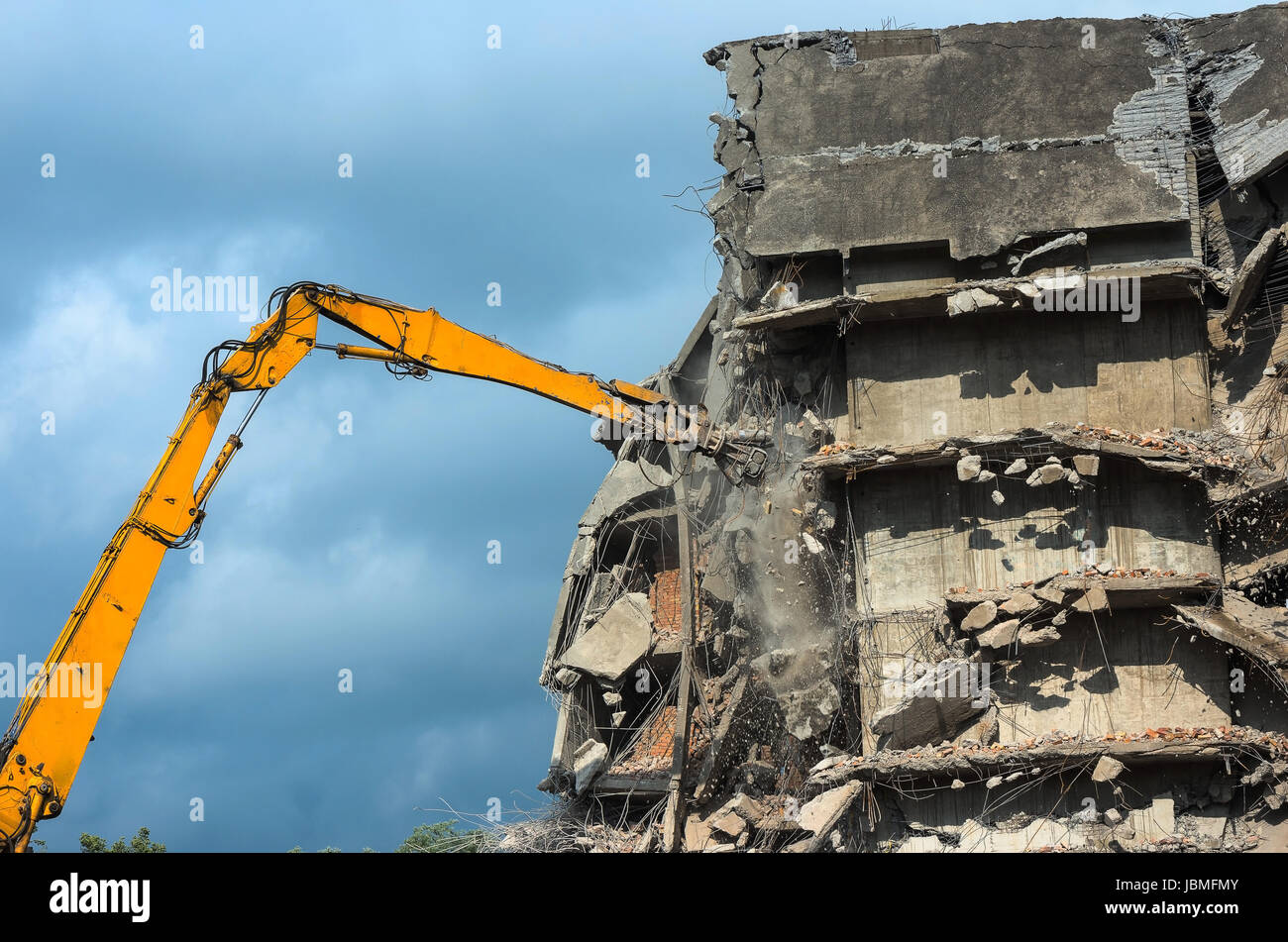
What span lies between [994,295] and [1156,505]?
3.05m

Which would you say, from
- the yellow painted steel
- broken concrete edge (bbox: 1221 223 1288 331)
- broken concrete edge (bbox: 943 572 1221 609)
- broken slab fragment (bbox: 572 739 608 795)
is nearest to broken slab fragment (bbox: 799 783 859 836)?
broken concrete edge (bbox: 943 572 1221 609)

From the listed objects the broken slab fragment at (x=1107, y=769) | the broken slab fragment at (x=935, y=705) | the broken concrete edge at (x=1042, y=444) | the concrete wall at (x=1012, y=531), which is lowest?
the broken slab fragment at (x=1107, y=769)

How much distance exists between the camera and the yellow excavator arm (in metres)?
12.4

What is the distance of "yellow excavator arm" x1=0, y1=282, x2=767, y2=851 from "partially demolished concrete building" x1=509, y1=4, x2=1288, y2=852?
155 cm

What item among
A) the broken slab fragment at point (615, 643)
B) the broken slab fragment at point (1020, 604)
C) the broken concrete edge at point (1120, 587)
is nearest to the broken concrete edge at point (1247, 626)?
the broken concrete edge at point (1120, 587)

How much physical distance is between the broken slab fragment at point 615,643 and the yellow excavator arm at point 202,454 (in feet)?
11.6

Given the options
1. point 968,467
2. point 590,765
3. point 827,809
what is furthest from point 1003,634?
point 590,765

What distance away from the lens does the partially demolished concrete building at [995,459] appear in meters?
15.6

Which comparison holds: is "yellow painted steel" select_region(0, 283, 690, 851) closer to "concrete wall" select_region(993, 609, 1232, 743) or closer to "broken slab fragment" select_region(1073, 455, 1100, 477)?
"broken slab fragment" select_region(1073, 455, 1100, 477)

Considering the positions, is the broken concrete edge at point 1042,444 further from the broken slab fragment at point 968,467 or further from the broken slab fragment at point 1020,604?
the broken slab fragment at point 1020,604

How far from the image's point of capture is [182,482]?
13531 millimetres

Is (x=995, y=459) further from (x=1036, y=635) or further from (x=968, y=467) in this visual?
(x=1036, y=635)

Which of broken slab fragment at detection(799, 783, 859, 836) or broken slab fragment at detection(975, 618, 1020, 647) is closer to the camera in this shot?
broken slab fragment at detection(799, 783, 859, 836)
